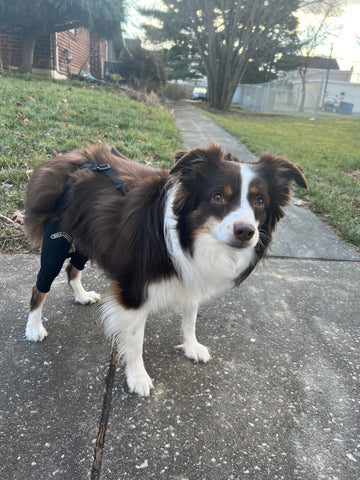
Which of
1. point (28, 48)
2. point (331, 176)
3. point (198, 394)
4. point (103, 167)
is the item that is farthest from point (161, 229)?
point (28, 48)

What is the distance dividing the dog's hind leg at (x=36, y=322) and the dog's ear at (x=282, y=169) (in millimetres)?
1864

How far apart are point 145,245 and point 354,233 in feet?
11.4

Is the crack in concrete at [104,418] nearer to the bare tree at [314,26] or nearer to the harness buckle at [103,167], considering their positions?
the harness buckle at [103,167]

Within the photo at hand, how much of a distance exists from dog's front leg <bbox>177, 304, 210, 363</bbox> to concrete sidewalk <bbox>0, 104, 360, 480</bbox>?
0.08m

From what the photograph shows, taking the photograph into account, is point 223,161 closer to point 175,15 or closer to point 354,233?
point 354,233

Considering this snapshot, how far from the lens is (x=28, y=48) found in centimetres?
1438

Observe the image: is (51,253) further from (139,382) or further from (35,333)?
(139,382)

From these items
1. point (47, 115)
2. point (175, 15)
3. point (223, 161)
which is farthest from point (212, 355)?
point (175, 15)

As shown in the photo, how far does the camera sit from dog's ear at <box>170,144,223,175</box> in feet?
6.86

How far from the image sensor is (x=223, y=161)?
87.4 inches

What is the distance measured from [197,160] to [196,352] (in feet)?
4.46

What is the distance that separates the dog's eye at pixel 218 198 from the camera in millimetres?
2072

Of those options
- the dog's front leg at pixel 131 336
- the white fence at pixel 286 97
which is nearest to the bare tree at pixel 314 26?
the white fence at pixel 286 97

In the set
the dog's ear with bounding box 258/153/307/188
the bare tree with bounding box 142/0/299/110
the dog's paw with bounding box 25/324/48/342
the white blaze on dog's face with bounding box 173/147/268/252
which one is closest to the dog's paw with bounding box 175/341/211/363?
A: the white blaze on dog's face with bounding box 173/147/268/252
